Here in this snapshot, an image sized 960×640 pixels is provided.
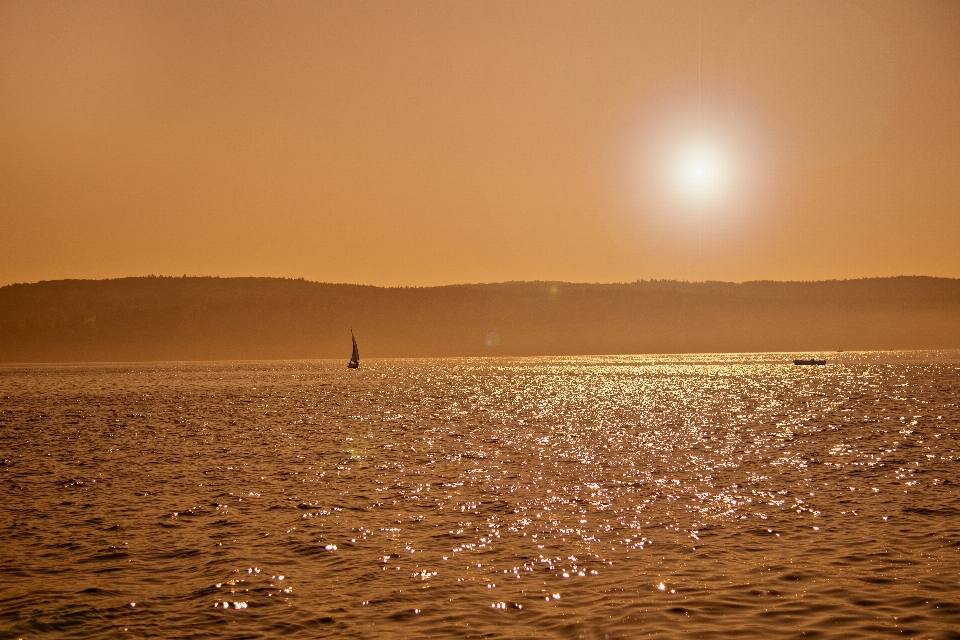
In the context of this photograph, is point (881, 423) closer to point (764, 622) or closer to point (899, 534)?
point (899, 534)

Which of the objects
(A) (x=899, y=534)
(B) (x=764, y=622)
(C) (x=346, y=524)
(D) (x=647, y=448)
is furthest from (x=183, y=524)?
(D) (x=647, y=448)

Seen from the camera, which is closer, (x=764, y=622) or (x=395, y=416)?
(x=764, y=622)

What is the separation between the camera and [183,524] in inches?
1075

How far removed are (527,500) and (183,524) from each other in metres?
11.4

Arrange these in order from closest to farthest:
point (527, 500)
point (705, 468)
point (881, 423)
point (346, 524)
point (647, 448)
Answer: point (346, 524)
point (527, 500)
point (705, 468)
point (647, 448)
point (881, 423)

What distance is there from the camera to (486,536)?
2455 cm

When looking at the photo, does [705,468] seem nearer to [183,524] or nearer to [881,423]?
[183,524]

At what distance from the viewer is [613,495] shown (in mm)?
31531

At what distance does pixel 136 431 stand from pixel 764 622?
56452 mm

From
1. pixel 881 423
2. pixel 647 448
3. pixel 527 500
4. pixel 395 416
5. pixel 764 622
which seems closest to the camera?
pixel 764 622

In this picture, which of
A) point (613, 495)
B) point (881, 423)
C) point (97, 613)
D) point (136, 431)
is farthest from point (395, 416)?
point (97, 613)

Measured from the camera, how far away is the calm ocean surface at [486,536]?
17.2 m

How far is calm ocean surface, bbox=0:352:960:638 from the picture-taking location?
17.2m

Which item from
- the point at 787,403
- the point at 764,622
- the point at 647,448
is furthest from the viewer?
the point at 787,403
